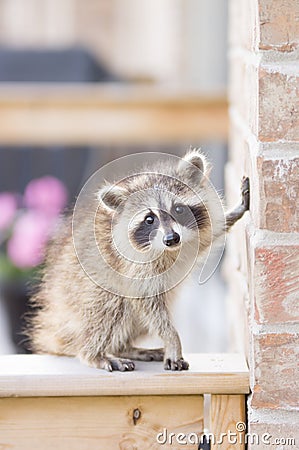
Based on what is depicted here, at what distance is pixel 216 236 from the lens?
159 centimetres

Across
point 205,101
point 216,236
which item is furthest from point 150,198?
point 205,101

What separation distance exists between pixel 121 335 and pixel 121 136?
2.80 m

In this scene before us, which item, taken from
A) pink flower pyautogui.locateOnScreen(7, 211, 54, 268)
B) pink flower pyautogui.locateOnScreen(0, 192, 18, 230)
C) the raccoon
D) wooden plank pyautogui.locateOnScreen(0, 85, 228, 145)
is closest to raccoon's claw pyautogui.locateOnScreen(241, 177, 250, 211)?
the raccoon

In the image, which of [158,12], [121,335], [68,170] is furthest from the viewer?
[158,12]

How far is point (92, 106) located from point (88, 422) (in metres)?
2.83

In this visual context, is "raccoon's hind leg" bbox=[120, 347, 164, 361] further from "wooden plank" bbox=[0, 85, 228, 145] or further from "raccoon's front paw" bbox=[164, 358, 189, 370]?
"wooden plank" bbox=[0, 85, 228, 145]

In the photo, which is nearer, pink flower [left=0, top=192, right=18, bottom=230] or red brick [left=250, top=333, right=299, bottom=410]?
red brick [left=250, top=333, right=299, bottom=410]

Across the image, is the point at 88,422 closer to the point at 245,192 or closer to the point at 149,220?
the point at 149,220

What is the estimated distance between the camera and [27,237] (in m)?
3.11

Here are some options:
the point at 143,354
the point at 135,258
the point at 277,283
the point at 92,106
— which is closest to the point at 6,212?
the point at 92,106

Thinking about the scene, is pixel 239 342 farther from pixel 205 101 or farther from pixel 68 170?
pixel 68 170

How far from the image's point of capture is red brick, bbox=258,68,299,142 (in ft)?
4.73

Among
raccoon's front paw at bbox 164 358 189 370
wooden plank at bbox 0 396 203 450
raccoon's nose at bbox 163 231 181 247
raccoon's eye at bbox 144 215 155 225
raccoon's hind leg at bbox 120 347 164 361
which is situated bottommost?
wooden plank at bbox 0 396 203 450

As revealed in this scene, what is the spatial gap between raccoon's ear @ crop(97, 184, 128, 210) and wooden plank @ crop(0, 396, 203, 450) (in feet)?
1.01
